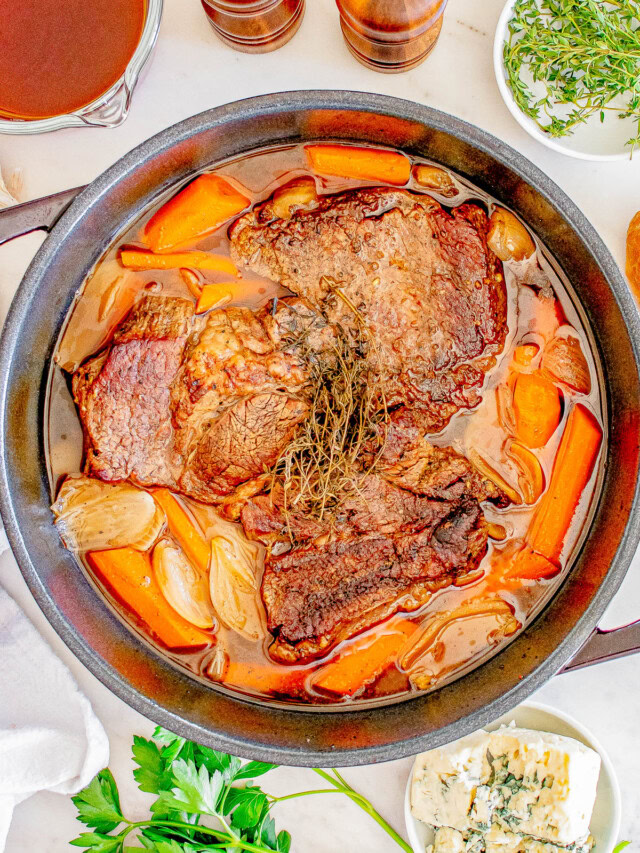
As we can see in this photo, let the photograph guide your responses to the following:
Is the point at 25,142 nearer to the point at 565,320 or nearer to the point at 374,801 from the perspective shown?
the point at 565,320

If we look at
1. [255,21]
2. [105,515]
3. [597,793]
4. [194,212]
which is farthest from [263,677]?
[255,21]

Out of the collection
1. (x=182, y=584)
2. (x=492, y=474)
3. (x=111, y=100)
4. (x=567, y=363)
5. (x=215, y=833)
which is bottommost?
(x=215, y=833)

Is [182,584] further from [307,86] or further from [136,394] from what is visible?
[307,86]

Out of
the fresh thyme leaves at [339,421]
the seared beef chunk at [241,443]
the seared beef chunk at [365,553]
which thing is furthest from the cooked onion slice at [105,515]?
the fresh thyme leaves at [339,421]

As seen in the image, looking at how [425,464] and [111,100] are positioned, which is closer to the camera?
[425,464]

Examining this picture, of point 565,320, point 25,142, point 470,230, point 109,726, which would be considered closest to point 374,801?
point 109,726

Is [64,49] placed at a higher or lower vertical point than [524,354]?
higher
